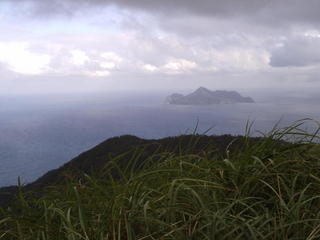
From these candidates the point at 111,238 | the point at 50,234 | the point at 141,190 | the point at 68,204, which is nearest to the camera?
the point at 111,238

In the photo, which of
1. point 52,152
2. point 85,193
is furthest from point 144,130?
point 85,193

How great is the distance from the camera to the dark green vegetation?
1.56 metres

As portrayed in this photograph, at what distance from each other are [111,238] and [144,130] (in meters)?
165

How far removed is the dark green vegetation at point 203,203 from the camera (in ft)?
5.13

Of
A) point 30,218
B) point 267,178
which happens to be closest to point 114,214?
point 30,218

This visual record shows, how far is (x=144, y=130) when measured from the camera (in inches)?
6565

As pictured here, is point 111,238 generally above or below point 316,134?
below

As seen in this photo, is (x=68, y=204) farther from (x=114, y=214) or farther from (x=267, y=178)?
(x=267, y=178)

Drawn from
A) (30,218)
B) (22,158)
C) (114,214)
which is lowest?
(22,158)

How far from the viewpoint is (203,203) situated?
164 cm

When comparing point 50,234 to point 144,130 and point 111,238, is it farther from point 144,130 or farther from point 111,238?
point 144,130

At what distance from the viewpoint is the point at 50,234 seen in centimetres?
185

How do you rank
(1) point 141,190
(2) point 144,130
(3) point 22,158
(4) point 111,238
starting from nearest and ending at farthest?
(4) point 111,238 < (1) point 141,190 < (3) point 22,158 < (2) point 144,130

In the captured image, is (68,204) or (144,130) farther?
(144,130)
